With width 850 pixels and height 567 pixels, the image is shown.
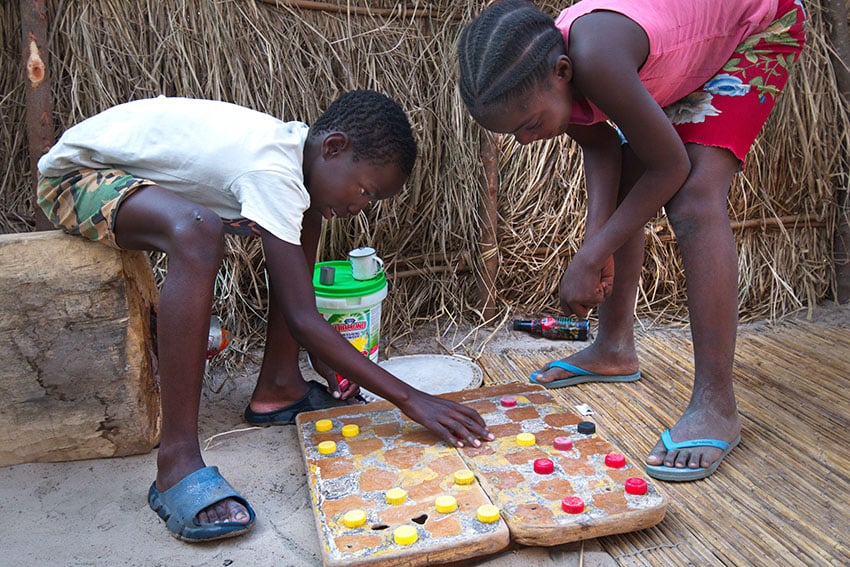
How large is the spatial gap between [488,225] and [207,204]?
1185 millimetres

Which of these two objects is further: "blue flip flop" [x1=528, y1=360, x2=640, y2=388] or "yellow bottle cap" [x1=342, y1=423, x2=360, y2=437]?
"blue flip flop" [x1=528, y1=360, x2=640, y2=388]

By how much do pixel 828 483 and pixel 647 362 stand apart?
74cm

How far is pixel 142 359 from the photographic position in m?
1.65

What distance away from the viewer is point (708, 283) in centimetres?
158

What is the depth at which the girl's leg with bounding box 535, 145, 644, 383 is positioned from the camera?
6.39 ft

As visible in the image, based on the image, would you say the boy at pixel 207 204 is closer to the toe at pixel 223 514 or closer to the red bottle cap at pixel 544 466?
the toe at pixel 223 514

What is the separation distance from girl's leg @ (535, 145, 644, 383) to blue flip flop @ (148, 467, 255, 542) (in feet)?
3.25

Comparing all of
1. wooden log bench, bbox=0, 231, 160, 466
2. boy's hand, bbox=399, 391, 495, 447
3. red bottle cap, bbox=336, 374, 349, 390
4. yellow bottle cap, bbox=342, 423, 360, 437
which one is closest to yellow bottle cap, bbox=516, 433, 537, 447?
boy's hand, bbox=399, 391, 495, 447

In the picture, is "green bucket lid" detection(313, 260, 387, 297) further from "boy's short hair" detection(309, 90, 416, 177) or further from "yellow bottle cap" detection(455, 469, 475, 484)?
"yellow bottle cap" detection(455, 469, 475, 484)

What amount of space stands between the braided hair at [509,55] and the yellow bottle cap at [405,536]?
33.6 inches

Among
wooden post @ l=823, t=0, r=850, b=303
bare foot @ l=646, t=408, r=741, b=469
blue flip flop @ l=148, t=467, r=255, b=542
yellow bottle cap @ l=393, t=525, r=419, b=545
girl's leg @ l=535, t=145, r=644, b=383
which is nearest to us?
yellow bottle cap @ l=393, t=525, r=419, b=545

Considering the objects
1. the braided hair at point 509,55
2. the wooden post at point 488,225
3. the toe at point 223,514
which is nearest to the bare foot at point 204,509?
the toe at point 223,514

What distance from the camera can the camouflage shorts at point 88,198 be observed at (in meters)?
1.50

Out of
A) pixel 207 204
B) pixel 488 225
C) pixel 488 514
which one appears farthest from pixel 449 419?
pixel 488 225
